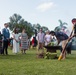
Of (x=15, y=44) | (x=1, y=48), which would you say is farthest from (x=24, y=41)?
(x=1, y=48)

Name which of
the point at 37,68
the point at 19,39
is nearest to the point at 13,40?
the point at 19,39

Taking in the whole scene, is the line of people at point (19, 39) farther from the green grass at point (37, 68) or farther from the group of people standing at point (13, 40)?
the green grass at point (37, 68)

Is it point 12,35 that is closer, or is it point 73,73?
point 73,73

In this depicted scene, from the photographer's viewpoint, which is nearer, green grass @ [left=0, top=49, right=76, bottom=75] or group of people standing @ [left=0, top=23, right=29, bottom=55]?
green grass @ [left=0, top=49, right=76, bottom=75]

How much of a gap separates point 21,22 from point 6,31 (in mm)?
104027

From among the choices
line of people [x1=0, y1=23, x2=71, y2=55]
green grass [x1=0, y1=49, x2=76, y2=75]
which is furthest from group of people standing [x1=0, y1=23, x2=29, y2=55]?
green grass [x1=0, y1=49, x2=76, y2=75]

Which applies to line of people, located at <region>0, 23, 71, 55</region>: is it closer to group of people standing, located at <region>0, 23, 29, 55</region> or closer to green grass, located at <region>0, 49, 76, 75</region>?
group of people standing, located at <region>0, 23, 29, 55</region>

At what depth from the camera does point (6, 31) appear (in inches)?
730

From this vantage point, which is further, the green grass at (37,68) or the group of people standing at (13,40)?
the group of people standing at (13,40)

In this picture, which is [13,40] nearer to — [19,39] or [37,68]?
[19,39]

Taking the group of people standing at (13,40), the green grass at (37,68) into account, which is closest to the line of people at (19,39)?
the group of people standing at (13,40)

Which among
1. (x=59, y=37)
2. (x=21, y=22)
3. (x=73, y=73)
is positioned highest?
(x=21, y=22)

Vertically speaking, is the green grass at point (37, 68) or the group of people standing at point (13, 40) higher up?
the group of people standing at point (13, 40)

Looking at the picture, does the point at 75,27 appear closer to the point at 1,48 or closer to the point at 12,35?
the point at 1,48
